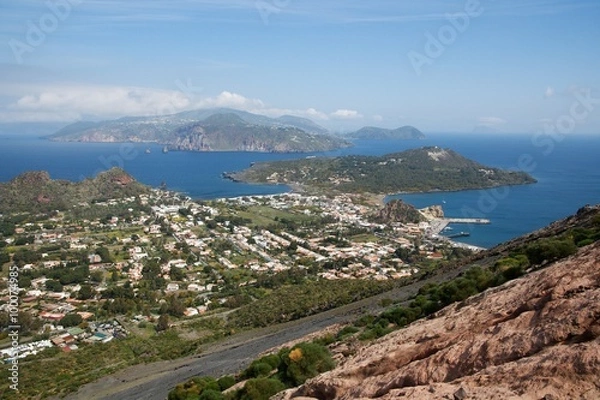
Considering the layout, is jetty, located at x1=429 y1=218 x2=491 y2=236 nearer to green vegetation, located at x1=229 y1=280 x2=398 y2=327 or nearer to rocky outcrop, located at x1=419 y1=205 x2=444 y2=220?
rocky outcrop, located at x1=419 y1=205 x2=444 y2=220

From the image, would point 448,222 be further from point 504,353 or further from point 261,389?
point 504,353

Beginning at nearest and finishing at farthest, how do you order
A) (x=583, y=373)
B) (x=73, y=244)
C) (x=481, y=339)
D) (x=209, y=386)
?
(x=583, y=373) → (x=481, y=339) → (x=209, y=386) → (x=73, y=244)

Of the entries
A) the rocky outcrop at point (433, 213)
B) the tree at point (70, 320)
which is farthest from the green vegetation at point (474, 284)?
the rocky outcrop at point (433, 213)

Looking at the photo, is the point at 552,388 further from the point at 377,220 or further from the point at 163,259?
the point at 377,220

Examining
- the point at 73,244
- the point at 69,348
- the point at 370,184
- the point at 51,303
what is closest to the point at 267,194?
the point at 370,184

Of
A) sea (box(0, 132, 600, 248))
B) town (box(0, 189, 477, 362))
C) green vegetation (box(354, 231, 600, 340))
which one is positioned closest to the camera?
green vegetation (box(354, 231, 600, 340))

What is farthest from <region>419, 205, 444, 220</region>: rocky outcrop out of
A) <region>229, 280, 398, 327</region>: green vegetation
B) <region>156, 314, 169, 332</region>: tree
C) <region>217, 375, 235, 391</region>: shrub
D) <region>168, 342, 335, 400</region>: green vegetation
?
<region>168, 342, 335, 400</region>: green vegetation

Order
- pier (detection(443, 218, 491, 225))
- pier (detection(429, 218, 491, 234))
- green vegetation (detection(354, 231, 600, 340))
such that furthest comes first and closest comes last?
1. pier (detection(443, 218, 491, 225))
2. pier (detection(429, 218, 491, 234))
3. green vegetation (detection(354, 231, 600, 340))
